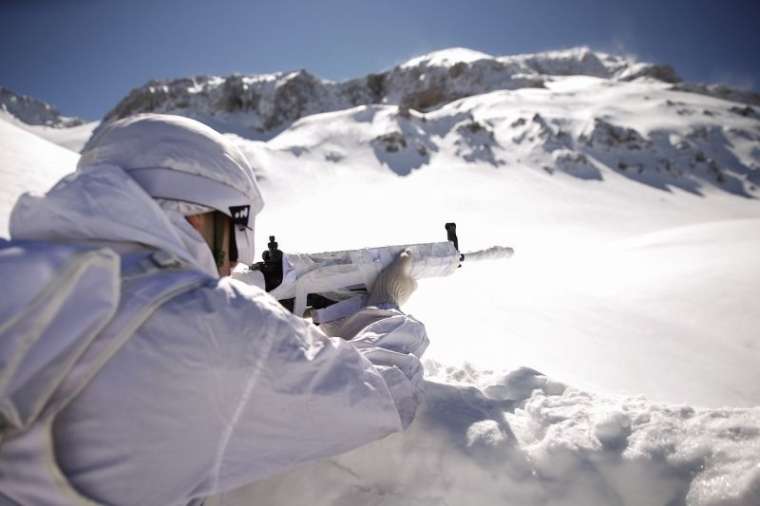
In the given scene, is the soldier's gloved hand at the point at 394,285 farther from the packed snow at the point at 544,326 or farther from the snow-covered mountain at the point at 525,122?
the snow-covered mountain at the point at 525,122

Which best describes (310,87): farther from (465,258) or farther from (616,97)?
(465,258)

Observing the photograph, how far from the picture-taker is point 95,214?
0.72 metres

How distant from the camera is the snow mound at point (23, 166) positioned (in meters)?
4.47

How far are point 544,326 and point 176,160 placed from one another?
2.80m

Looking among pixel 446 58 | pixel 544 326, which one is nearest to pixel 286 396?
pixel 544 326

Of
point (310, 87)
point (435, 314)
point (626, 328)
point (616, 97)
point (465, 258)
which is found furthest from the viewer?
point (310, 87)

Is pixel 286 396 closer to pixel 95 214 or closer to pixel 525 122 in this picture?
pixel 95 214

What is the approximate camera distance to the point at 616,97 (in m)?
26.3

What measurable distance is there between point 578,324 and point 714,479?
86.7 inches

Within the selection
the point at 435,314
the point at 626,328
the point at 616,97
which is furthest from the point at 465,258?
the point at 616,97

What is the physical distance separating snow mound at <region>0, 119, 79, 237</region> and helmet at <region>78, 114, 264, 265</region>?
3.40 metres

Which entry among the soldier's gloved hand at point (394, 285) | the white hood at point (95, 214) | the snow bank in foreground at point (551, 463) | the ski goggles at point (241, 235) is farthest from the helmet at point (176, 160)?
the soldier's gloved hand at point (394, 285)

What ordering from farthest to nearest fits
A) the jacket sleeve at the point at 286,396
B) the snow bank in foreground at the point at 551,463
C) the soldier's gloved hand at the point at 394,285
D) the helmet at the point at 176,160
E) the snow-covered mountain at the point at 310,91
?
the snow-covered mountain at the point at 310,91, the soldier's gloved hand at the point at 394,285, the snow bank in foreground at the point at 551,463, the helmet at the point at 176,160, the jacket sleeve at the point at 286,396

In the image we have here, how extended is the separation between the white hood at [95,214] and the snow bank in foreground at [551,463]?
0.76 meters
